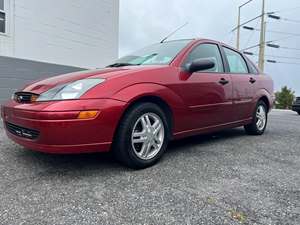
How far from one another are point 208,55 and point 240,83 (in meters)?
0.78

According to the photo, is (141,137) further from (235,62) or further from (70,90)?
(235,62)

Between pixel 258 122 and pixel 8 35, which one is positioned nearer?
pixel 258 122

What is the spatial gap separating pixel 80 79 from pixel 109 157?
3.14 feet

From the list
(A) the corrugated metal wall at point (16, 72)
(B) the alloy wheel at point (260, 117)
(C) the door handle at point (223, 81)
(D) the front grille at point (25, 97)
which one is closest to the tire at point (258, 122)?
(B) the alloy wheel at point (260, 117)

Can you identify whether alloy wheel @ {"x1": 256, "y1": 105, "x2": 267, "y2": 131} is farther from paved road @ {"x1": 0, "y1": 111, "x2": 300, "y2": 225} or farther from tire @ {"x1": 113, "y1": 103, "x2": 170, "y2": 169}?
tire @ {"x1": 113, "y1": 103, "x2": 170, "y2": 169}

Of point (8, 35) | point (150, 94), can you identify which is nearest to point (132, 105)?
point (150, 94)

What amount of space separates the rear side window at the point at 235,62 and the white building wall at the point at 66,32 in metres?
5.60

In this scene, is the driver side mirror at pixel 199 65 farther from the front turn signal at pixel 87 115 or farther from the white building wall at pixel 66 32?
the white building wall at pixel 66 32

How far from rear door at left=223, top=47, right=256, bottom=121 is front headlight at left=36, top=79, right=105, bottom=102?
2.28 metres

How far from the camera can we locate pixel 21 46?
795cm

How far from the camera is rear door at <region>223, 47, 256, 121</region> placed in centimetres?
439

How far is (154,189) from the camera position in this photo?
8.13ft

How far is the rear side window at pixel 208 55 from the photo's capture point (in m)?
3.72

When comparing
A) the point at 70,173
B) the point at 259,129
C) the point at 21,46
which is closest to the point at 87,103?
the point at 70,173
